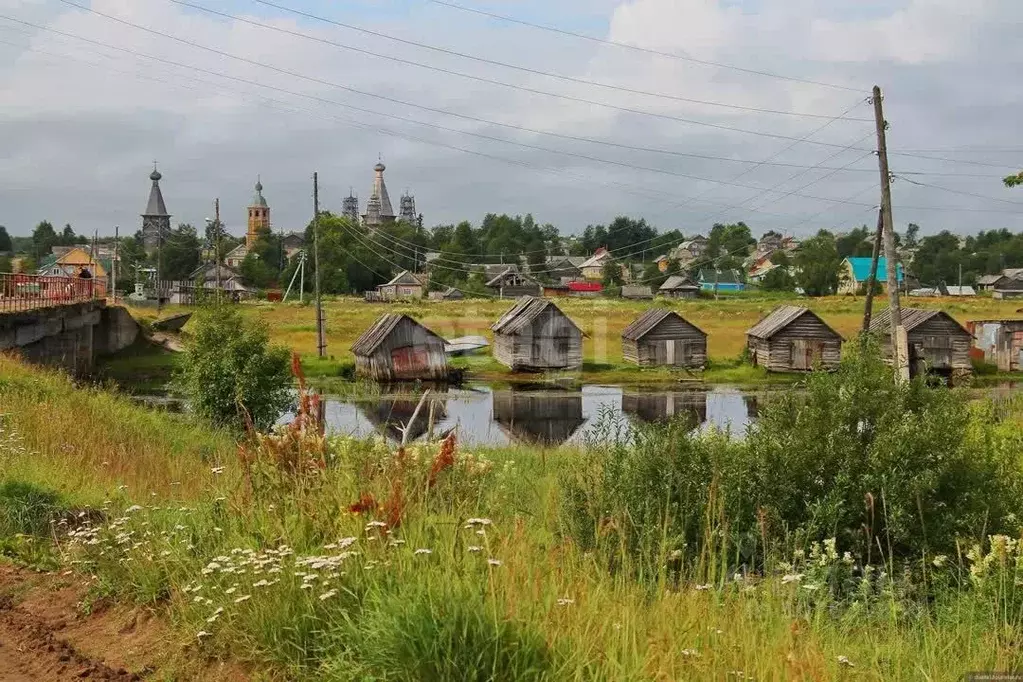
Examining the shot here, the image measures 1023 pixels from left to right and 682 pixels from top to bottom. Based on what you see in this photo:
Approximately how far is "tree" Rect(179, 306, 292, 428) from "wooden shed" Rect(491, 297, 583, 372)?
26.8 metres

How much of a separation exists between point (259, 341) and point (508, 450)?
772cm

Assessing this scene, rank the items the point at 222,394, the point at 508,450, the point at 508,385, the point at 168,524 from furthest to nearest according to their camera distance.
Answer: the point at 508,385
the point at 222,394
the point at 508,450
the point at 168,524

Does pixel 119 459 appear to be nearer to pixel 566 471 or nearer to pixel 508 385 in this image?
pixel 566 471

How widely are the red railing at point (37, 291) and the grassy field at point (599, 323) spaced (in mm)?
7909

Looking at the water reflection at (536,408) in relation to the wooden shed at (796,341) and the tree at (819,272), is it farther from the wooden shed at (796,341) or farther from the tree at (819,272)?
the tree at (819,272)

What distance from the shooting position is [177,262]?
119812mm

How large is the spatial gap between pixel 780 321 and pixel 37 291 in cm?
3221

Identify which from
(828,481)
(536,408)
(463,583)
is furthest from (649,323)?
(463,583)

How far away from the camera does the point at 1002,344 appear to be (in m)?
49.7

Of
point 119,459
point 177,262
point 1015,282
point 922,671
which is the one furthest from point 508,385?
point 1015,282

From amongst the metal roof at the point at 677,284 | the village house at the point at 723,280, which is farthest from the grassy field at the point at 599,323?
the village house at the point at 723,280

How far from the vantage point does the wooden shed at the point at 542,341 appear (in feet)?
164

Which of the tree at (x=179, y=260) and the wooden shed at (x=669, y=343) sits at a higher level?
the tree at (x=179, y=260)

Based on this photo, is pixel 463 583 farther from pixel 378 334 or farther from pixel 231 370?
pixel 378 334
